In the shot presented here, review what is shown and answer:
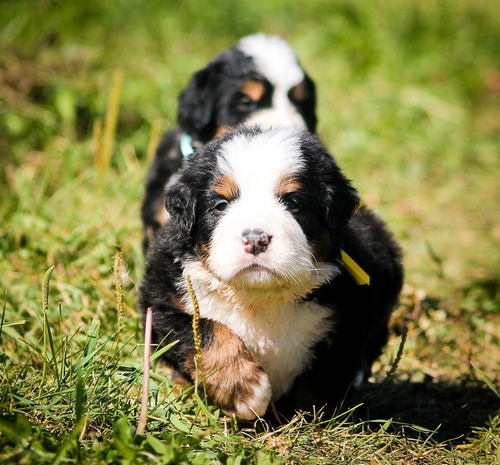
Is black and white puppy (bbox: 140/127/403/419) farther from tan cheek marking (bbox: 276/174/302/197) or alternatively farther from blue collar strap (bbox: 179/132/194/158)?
blue collar strap (bbox: 179/132/194/158)

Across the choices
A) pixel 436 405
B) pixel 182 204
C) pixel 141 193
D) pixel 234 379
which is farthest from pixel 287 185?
pixel 141 193

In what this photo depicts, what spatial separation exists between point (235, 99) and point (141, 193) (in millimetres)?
1190

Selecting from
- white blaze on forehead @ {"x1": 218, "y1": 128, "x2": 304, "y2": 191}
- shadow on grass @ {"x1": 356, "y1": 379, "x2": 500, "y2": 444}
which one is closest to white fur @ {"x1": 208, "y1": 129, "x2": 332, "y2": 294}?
white blaze on forehead @ {"x1": 218, "y1": 128, "x2": 304, "y2": 191}

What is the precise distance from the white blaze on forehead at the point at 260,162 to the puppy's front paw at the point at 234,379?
60 centimetres

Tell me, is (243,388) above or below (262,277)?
below

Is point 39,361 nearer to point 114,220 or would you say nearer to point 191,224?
point 191,224

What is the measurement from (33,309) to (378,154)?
4.41 metres

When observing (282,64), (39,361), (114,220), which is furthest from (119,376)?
(282,64)

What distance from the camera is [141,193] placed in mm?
5219

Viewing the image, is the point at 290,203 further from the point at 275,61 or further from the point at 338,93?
the point at 338,93

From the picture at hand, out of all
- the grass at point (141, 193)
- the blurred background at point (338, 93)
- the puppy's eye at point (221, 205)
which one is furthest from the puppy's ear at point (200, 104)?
the puppy's eye at point (221, 205)

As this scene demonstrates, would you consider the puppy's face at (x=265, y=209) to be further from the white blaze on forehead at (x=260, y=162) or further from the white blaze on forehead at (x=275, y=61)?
the white blaze on forehead at (x=275, y=61)

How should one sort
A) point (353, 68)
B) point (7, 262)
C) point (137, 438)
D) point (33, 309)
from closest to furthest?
point (137, 438)
point (33, 309)
point (7, 262)
point (353, 68)

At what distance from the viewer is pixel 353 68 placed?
26.9ft
